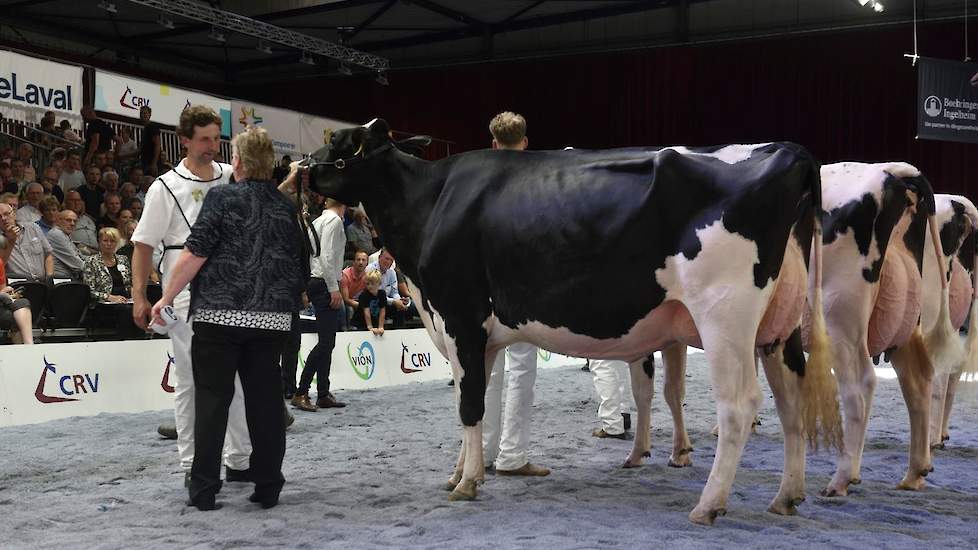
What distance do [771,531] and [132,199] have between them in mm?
10945

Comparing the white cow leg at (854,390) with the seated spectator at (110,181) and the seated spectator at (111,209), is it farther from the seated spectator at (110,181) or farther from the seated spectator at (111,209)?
the seated spectator at (110,181)

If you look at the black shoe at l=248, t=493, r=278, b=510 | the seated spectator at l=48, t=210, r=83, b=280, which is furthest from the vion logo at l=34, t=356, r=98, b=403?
the black shoe at l=248, t=493, r=278, b=510

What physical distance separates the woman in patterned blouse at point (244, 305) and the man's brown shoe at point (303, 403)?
3560mm

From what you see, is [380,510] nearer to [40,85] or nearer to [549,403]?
[549,403]

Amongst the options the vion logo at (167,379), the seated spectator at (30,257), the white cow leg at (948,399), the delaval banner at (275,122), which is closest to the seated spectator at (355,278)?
the vion logo at (167,379)

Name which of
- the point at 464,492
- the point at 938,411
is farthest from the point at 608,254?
the point at 938,411

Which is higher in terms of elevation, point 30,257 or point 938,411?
point 30,257

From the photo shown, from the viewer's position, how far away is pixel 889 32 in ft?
63.9

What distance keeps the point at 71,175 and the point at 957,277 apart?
36.3 ft

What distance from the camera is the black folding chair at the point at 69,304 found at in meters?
8.41

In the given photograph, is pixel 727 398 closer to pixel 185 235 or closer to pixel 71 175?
→ pixel 185 235

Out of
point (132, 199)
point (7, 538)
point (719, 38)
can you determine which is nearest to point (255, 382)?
point (7, 538)

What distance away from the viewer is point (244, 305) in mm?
4035

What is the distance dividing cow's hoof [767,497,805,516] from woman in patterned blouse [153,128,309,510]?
2184mm
